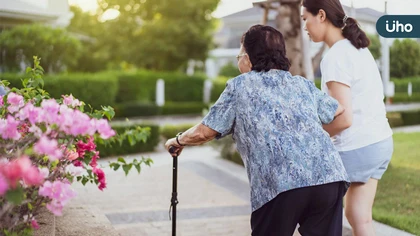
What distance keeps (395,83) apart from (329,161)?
6.84m

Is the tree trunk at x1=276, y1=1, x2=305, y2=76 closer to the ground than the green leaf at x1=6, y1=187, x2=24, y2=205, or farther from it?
farther from it

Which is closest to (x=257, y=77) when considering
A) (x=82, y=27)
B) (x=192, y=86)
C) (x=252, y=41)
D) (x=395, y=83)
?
(x=252, y=41)

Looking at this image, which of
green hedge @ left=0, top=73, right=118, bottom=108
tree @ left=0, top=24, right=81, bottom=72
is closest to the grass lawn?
green hedge @ left=0, top=73, right=118, bottom=108

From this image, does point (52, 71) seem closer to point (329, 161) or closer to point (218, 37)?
point (329, 161)

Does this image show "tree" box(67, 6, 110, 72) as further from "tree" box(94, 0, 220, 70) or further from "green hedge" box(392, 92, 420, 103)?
"green hedge" box(392, 92, 420, 103)

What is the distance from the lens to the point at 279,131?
2.77 metres

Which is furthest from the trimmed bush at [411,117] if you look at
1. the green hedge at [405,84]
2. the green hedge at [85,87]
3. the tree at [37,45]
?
the tree at [37,45]

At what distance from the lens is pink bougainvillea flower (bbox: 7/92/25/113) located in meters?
2.88

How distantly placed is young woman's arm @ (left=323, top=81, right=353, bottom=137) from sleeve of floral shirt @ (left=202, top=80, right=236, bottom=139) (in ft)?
1.86

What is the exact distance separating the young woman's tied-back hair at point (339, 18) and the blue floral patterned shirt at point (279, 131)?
0.58 meters

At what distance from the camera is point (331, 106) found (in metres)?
2.94

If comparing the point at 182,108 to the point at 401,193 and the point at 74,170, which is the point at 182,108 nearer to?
the point at 401,193

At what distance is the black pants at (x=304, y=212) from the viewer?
9.27ft

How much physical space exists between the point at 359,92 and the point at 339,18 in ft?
1.29
